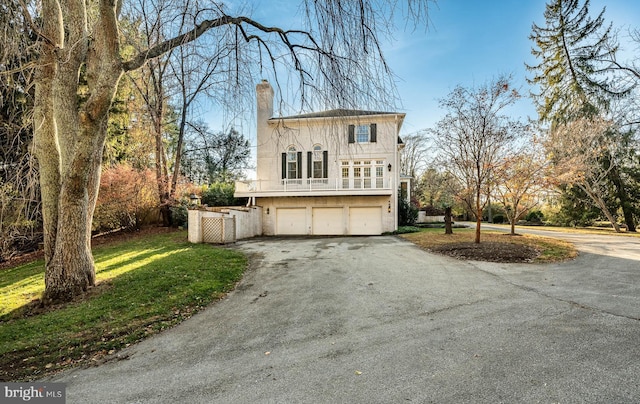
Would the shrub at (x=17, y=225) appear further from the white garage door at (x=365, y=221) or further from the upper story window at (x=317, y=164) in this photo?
the white garage door at (x=365, y=221)

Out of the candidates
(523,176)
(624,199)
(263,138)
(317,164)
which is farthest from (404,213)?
(624,199)

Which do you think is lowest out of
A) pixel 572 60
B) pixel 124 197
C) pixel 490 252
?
pixel 490 252

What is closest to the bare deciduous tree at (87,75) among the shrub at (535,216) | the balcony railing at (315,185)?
the balcony railing at (315,185)

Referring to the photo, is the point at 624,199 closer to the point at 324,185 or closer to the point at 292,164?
the point at 324,185

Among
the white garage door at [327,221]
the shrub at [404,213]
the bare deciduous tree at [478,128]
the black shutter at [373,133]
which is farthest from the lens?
the shrub at [404,213]

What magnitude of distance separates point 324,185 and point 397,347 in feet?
46.8

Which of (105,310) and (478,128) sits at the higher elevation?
(478,128)

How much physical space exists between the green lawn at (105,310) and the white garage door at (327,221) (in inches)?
366

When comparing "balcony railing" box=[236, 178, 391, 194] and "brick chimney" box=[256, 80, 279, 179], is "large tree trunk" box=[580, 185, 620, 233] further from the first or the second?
"brick chimney" box=[256, 80, 279, 179]

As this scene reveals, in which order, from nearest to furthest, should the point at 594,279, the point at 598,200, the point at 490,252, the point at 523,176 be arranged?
the point at 594,279, the point at 490,252, the point at 523,176, the point at 598,200

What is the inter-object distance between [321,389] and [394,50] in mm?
3684

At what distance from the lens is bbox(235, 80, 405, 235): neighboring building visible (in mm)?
17078

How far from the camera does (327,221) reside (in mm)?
17594

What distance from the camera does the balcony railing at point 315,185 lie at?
55.6 ft
